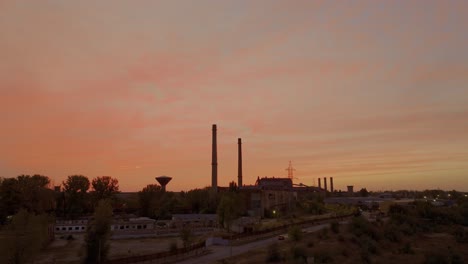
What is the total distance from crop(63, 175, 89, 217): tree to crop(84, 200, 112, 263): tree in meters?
70.8

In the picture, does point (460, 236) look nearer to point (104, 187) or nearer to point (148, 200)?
point (148, 200)

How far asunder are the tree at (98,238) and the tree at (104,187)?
7955 centimetres

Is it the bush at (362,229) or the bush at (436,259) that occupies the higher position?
the bush at (362,229)

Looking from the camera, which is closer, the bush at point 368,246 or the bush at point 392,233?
the bush at point 368,246

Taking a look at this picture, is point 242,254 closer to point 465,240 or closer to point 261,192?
point 465,240

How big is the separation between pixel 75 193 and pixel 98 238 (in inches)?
3010

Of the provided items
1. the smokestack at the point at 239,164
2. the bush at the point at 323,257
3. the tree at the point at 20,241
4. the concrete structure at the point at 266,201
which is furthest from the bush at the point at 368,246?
the smokestack at the point at 239,164

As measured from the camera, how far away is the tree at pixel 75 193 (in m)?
116

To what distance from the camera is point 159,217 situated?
11681 centimetres

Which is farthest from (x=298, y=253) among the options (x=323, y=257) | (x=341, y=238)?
(x=341, y=238)

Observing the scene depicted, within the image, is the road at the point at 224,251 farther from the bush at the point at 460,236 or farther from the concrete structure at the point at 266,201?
the concrete structure at the point at 266,201

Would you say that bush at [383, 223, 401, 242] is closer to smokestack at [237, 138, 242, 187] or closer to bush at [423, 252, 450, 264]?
bush at [423, 252, 450, 264]

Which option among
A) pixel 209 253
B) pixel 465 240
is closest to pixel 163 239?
pixel 209 253

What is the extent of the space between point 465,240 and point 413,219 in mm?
24451
